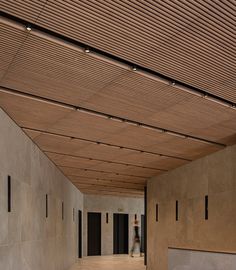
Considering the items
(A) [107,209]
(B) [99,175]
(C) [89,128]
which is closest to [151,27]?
(C) [89,128]

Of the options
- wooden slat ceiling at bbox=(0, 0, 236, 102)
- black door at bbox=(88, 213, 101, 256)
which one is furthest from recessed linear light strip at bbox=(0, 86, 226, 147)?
black door at bbox=(88, 213, 101, 256)

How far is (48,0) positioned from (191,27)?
1.83 m

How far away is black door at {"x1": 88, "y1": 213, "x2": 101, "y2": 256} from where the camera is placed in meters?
28.7

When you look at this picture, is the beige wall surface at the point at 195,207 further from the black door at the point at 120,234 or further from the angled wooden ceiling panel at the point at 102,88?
the black door at the point at 120,234

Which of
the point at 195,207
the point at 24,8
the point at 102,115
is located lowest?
the point at 195,207

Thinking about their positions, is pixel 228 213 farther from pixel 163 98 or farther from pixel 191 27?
pixel 191 27

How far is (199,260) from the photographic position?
922 centimetres

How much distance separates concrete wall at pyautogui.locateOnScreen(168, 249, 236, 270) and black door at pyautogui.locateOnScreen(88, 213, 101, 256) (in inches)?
761

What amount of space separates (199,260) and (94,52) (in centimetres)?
547

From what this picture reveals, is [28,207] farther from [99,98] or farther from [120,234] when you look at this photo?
[120,234]

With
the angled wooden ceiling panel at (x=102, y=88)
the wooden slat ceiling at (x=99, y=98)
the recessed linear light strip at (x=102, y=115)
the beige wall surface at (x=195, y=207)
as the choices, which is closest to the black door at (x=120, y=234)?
the beige wall surface at (x=195, y=207)

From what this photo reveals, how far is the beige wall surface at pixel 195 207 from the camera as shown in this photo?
1385 cm

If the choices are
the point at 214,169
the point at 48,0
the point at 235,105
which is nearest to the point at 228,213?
the point at 214,169

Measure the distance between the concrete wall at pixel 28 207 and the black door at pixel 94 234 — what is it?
11.5 m
